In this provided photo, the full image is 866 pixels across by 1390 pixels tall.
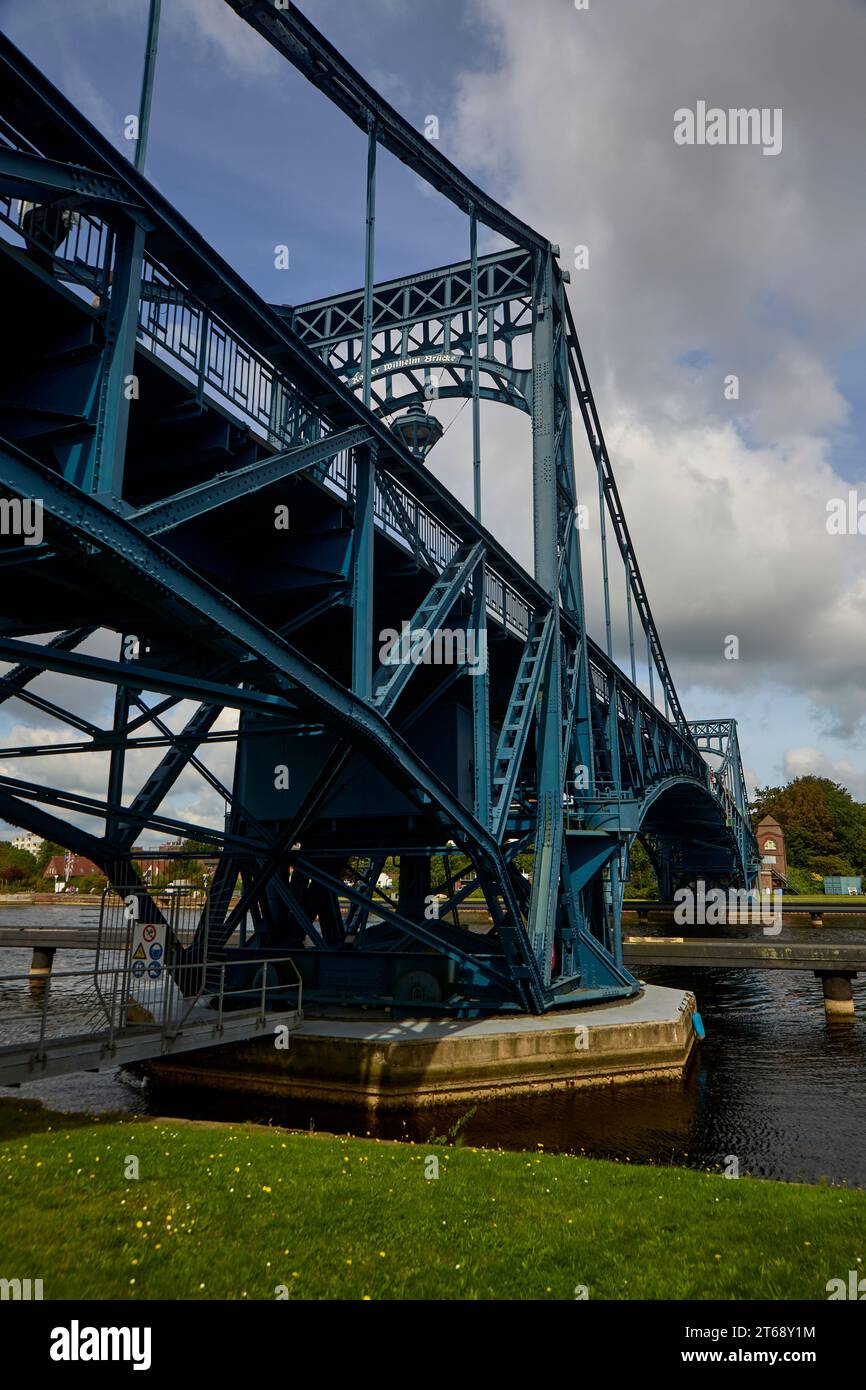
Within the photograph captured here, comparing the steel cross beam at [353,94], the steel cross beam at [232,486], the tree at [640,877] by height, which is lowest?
the tree at [640,877]

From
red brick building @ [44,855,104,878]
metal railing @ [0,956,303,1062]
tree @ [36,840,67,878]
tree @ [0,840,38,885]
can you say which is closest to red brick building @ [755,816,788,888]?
metal railing @ [0,956,303,1062]

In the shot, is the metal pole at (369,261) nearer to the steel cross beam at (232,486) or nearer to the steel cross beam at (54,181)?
the steel cross beam at (232,486)

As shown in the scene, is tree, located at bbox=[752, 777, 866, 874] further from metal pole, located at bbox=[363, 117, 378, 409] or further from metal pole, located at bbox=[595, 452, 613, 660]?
metal pole, located at bbox=[363, 117, 378, 409]

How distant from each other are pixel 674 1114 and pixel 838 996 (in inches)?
623

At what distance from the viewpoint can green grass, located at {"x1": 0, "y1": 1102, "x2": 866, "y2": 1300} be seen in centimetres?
593

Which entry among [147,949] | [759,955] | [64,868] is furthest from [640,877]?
[64,868]

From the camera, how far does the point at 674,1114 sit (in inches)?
684

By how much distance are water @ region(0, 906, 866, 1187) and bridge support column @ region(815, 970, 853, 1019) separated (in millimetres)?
5989

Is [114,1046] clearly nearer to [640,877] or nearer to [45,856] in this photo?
[640,877]

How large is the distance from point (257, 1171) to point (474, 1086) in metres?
9.41

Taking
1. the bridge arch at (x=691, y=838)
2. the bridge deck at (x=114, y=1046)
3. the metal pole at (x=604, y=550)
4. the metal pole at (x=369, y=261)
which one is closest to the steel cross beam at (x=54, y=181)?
the metal pole at (x=369, y=261)

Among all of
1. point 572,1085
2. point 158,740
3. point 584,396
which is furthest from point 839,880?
point 158,740

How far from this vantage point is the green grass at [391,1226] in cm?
593

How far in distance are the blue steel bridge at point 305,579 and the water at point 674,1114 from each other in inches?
113
